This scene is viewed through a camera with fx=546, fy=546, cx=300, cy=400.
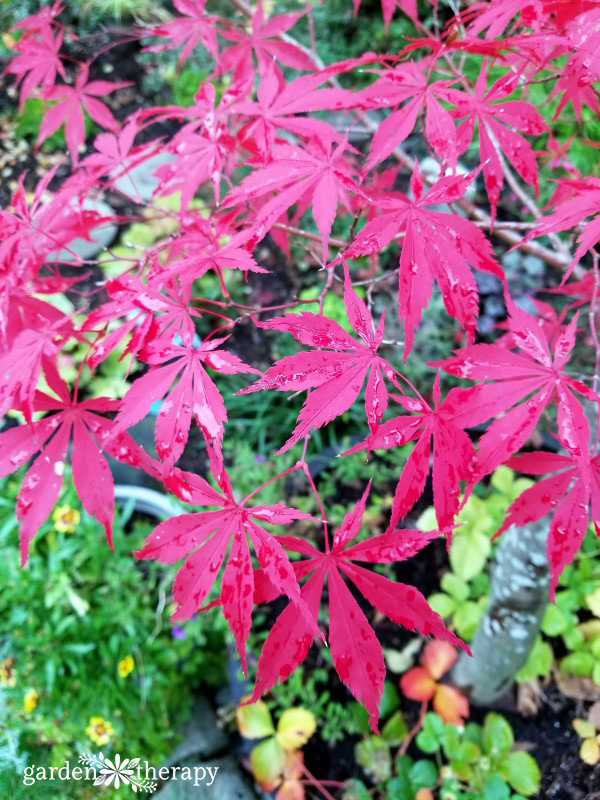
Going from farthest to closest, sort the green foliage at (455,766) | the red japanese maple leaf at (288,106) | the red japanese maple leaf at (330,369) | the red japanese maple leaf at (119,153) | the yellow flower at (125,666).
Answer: the yellow flower at (125,666) → the green foliage at (455,766) → the red japanese maple leaf at (119,153) → the red japanese maple leaf at (288,106) → the red japanese maple leaf at (330,369)

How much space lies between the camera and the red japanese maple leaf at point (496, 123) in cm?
77

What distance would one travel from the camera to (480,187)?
9.92 ft

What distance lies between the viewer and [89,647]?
Result: 148 centimetres

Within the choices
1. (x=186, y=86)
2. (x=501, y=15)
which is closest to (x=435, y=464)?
(x=501, y=15)

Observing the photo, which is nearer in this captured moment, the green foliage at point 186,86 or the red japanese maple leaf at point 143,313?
the red japanese maple leaf at point 143,313

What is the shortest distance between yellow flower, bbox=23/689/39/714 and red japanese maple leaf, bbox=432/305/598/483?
4.46ft

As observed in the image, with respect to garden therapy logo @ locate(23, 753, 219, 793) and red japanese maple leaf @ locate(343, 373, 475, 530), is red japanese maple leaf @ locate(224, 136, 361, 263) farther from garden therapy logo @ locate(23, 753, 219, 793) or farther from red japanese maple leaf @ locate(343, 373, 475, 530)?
garden therapy logo @ locate(23, 753, 219, 793)

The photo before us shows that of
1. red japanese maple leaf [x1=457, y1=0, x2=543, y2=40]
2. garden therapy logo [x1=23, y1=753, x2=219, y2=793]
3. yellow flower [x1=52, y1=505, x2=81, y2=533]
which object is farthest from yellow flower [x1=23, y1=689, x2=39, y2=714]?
red japanese maple leaf [x1=457, y1=0, x2=543, y2=40]

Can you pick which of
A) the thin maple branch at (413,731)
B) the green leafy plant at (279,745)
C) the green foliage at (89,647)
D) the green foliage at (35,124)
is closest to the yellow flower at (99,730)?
the green foliage at (89,647)

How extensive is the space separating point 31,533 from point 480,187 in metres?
2.99

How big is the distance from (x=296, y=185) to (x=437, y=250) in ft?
0.68

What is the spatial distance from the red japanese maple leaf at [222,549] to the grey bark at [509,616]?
0.73 meters

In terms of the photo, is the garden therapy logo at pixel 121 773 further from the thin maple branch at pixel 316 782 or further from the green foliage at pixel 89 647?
the thin maple branch at pixel 316 782

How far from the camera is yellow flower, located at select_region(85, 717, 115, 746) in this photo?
1364 mm
